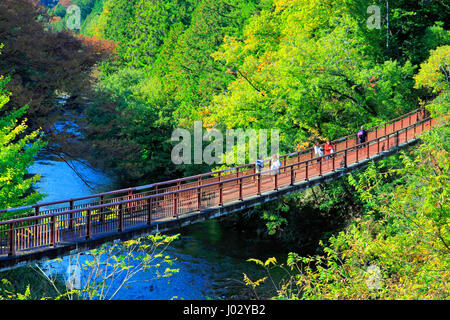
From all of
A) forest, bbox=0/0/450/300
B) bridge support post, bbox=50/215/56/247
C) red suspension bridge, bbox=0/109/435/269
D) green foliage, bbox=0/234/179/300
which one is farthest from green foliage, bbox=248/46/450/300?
bridge support post, bbox=50/215/56/247

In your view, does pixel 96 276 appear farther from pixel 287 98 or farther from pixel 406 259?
pixel 287 98

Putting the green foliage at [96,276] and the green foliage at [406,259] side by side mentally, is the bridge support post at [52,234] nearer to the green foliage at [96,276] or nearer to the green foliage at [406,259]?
the green foliage at [96,276]

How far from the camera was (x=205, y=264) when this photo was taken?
76.2 feet

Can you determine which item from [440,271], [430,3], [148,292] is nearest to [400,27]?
[430,3]

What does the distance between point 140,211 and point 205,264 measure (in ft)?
23.6

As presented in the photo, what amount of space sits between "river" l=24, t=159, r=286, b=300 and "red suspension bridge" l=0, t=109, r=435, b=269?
129 centimetres

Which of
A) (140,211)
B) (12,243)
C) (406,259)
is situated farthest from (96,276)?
(406,259)

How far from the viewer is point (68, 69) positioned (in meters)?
28.7

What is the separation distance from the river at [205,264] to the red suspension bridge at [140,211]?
4.24 ft

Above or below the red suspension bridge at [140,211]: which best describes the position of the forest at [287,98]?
above

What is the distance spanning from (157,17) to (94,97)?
25764mm

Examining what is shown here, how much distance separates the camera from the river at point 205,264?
19.9m

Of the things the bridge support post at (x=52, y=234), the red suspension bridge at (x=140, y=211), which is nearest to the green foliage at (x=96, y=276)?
the red suspension bridge at (x=140, y=211)

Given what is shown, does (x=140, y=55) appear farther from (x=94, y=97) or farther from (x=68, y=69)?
(x=68, y=69)
